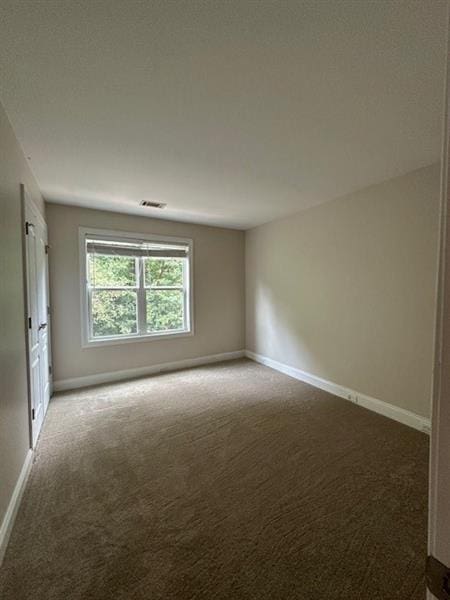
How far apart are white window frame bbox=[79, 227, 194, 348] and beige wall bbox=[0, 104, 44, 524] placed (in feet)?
5.30

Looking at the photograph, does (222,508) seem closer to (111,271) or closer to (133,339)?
(133,339)

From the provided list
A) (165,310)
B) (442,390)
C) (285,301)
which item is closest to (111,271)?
(165,310)

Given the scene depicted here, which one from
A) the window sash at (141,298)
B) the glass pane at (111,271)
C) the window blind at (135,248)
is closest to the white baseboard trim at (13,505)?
the window sash at (141,298)

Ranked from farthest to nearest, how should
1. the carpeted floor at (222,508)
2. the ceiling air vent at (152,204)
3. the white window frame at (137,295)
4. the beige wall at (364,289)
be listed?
the white window frame at (137,295), the ceiling air vent at (152,204), the beige wall at (364,289), the carpeted floor at (222,508)

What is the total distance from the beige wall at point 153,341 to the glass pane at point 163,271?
0.29 m

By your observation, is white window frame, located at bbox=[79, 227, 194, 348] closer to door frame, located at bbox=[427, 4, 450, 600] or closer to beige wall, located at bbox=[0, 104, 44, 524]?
beige wall, located at bbox=[0, 104, 44, 524]

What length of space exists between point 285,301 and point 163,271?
1992 millimetres

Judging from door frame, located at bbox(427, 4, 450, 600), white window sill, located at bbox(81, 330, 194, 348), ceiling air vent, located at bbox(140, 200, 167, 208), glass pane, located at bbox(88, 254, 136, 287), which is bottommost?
white window sill, located at bbox(81, 330, 194, 348)

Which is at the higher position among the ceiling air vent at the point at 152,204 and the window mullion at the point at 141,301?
the ceiling air vent at the point at 152,204

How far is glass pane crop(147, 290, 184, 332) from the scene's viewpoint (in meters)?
4.20

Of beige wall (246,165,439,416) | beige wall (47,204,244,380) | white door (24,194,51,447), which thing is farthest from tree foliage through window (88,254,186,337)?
beige wall (246,165,439,416)

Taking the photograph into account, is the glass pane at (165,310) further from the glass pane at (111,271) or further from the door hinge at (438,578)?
the door hinge at (438,578)

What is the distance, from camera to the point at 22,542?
144 cm

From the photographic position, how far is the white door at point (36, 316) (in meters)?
2.20
